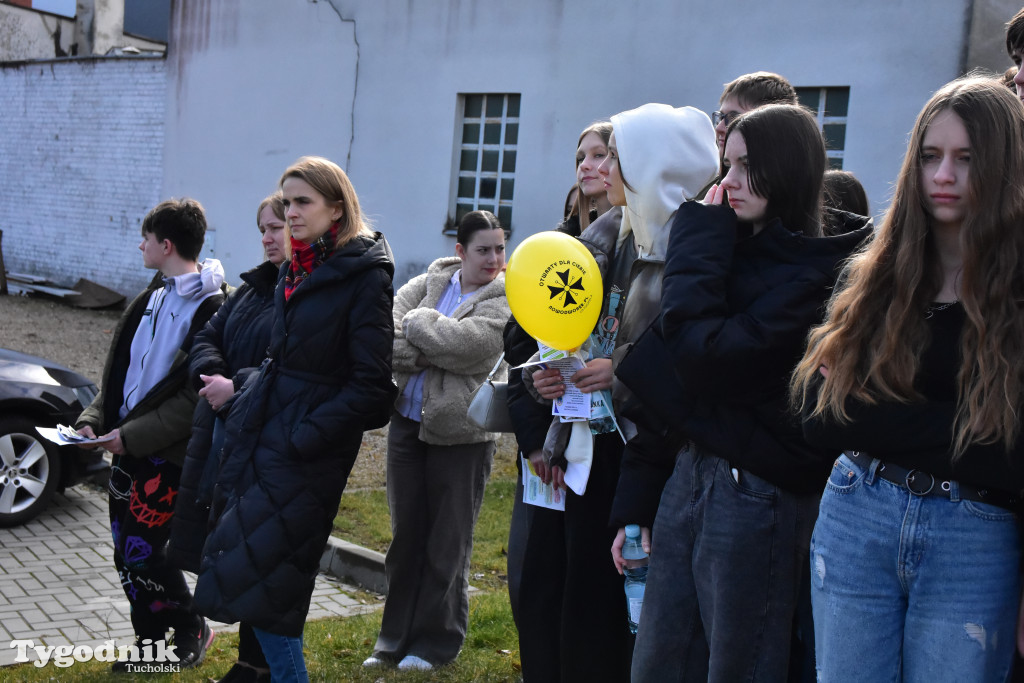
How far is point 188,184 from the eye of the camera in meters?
16.9

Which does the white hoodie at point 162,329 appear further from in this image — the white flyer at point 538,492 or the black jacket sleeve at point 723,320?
the black jacket sleeve at point 723,320

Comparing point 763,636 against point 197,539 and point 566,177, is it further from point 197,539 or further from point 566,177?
point 566,177

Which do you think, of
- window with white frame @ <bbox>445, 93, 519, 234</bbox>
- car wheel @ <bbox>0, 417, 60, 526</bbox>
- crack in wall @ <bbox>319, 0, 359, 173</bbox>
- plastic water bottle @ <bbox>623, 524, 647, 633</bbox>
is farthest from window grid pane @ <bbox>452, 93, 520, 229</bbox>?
plastic water bottle @ <bbox>623, 524, 647, 633</bbox>

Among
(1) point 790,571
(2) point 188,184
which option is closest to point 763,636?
(1) point 790,571

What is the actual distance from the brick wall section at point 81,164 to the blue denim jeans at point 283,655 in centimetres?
1501

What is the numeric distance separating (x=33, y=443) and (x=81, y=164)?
44.5 feet

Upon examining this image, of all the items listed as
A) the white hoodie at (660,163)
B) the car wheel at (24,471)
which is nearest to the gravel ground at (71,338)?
the car wheel at (24,471)

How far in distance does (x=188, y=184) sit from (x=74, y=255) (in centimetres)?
350

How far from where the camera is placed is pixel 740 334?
2512 mm

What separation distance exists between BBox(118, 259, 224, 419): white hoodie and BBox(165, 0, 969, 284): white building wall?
23.2 ft

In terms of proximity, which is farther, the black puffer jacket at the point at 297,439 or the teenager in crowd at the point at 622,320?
the black puffer jacket at the point at 297,439

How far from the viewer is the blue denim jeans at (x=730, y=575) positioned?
2496mm

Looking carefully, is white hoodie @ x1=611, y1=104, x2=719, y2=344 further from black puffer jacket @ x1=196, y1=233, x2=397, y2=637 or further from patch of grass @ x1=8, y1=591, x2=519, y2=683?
patch of grass @ x1=8, y1=591, x2=519, y2=683

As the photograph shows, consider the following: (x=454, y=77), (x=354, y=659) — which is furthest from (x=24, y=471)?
(x=454, y=77)
